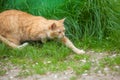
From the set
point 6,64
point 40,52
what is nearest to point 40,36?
point 40,52

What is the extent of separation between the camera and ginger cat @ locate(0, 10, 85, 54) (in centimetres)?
745

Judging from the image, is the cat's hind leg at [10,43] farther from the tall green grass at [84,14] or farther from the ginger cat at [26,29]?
the tall green grass at [84,14]

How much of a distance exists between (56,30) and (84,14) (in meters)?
0.94

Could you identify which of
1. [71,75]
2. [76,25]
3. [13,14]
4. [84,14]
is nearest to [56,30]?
[76,25]

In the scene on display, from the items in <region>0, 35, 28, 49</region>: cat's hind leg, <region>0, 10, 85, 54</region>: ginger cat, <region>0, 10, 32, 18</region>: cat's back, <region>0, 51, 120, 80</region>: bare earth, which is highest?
<region>0, 10, 32, 18</region>: cat's back

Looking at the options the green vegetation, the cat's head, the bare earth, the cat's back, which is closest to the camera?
the bare earth

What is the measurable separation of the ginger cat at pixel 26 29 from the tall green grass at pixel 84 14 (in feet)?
1.30

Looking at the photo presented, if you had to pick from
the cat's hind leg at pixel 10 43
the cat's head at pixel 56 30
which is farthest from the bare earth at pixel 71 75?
the cat's head at pixel 56 30

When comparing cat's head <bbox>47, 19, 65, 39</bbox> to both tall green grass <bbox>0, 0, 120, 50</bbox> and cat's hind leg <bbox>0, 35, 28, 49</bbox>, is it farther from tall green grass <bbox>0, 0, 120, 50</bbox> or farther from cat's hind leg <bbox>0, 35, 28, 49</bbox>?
cat's hind leg <bbox>0, 35, 28, 49</bbox>

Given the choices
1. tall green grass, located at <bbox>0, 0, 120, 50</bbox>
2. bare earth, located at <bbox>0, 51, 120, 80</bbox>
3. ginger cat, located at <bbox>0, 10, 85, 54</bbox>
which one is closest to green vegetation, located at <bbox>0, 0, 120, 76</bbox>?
tall green grass, located at <bbox>0, 0, 120, 50</bbox>

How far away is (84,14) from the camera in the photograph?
8.05 m

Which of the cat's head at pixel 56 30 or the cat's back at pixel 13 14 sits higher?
the cat's back at pixel 13 14

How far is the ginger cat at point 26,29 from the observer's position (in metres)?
7.45

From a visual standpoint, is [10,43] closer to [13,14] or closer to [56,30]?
[13,14]
